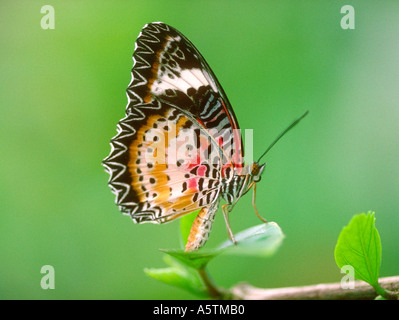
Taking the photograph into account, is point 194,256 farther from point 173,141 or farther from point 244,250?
point 173,141

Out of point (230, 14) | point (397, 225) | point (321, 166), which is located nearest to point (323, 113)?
point (321, 166)

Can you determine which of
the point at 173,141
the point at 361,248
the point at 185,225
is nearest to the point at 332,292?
the point at 361,248

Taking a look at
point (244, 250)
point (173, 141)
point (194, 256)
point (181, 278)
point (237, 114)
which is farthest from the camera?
point (237, 114)

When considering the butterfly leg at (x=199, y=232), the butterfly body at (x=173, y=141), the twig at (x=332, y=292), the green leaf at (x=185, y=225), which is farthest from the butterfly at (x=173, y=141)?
the twig at (x=332, y=292)

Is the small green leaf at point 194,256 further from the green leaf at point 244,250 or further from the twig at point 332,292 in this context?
the twig at point 332,292

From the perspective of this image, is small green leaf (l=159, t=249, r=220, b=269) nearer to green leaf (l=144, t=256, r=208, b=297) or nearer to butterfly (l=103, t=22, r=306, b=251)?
green leaf (l=144, t=256, r=208, b=297)

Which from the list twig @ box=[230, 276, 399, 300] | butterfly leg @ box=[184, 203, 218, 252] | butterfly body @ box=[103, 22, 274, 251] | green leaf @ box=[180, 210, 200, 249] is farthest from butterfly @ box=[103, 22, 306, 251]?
twig @ box=[230, 276, 399, 300]
